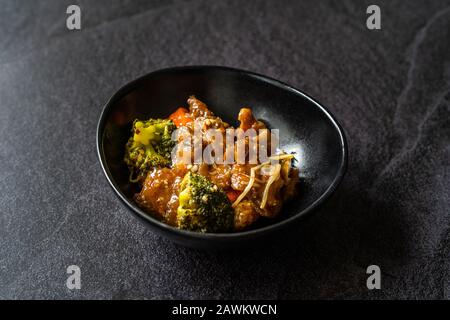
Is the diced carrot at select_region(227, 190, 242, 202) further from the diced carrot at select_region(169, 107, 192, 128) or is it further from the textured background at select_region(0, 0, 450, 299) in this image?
the diced carrot at select_region(169, 107, 192, 128)

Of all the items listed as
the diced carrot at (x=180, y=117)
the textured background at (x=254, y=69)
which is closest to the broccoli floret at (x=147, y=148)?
the diced carrot at (x=180, y=117)

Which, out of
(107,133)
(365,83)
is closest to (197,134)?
(107,133)

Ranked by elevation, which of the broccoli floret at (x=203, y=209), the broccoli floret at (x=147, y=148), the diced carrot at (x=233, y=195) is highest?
the broccoli floret at (x=147, y=148)

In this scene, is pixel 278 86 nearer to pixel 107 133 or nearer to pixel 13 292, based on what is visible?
pixel 107 133

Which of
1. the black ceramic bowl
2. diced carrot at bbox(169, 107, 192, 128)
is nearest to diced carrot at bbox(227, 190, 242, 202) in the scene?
the black ceramic bowl

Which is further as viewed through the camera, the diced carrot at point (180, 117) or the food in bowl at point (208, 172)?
the diced carrot at point (180, 117)

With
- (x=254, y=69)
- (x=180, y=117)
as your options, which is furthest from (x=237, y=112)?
(x=254, y=69)

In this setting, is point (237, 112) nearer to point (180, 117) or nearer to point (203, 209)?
point (180, 117)

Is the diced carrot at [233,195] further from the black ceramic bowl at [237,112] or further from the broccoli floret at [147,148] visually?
the broccoli floret at [147,148]
